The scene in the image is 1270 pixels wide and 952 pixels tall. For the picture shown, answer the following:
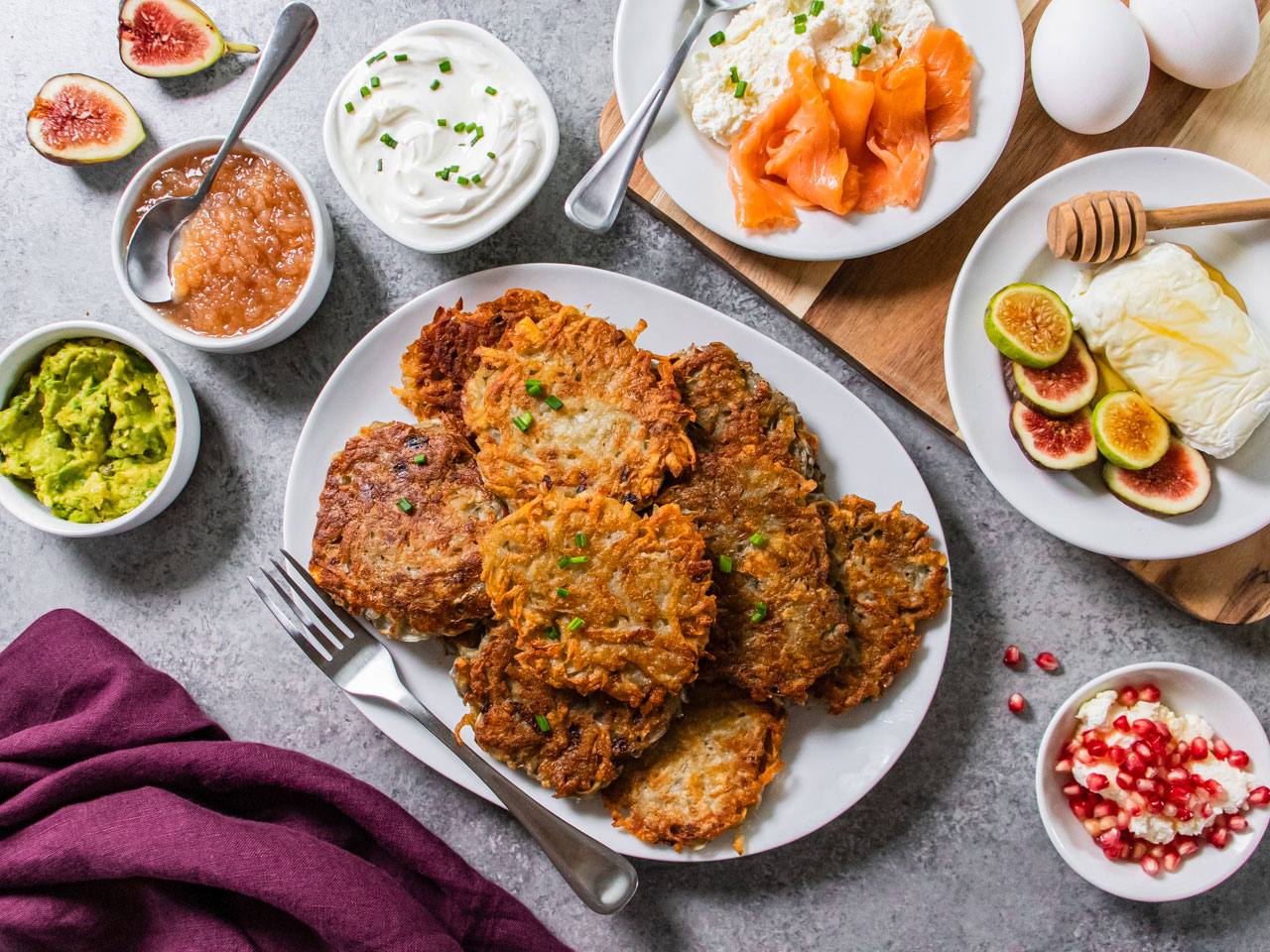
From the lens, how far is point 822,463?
3535 mm

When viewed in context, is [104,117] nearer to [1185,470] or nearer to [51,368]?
[51,368]

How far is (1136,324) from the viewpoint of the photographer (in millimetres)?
3232

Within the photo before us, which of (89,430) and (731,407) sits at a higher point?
(731,407)

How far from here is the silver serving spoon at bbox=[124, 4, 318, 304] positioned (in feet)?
11.7

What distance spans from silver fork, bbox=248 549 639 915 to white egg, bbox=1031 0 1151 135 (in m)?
3.35

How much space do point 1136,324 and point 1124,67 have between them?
0.94 metres

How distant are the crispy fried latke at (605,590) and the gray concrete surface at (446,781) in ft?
4.08

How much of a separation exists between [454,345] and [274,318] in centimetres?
81

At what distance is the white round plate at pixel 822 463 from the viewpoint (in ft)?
11.3

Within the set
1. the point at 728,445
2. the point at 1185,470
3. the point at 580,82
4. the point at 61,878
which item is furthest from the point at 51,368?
the point at 1185,470

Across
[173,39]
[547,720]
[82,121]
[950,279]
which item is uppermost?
[173,39]

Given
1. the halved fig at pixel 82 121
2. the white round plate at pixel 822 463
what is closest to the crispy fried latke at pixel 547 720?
the white round plate at pixel 822 463

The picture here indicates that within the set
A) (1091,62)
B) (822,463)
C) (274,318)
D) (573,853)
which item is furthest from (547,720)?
(1091,62)

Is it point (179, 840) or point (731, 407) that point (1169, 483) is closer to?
point (731, 407)
